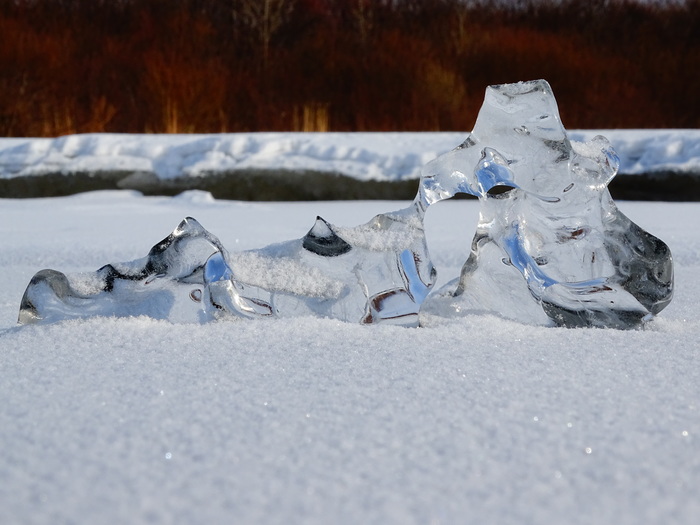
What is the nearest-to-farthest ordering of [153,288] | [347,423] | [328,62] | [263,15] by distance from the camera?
[347,423] < [153,288] < [328,62] < [263,15]

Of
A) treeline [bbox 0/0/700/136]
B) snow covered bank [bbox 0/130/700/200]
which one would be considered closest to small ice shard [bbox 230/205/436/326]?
snow covered bank [bbox 0/130/700/200]

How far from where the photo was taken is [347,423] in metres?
0.51

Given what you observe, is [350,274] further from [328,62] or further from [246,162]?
[328,62]

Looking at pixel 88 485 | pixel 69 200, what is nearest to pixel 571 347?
pixel 88 485

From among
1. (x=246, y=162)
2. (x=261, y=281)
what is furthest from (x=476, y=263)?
(x=246, y=162)

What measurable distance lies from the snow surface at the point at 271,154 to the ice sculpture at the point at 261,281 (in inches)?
78.1

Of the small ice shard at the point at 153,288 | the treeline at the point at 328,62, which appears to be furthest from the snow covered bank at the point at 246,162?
the small ice shard at the point at 153,288

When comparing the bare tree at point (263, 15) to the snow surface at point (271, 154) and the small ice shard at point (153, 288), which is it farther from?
the small ice shard at point (153, 288)

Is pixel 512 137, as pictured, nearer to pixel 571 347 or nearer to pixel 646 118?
pixel 571 347

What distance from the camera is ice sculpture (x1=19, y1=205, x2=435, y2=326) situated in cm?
84

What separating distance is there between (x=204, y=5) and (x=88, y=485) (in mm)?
5288

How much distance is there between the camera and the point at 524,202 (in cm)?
91

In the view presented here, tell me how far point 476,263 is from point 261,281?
26cm

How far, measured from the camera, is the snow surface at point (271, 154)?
2865 millimetres
